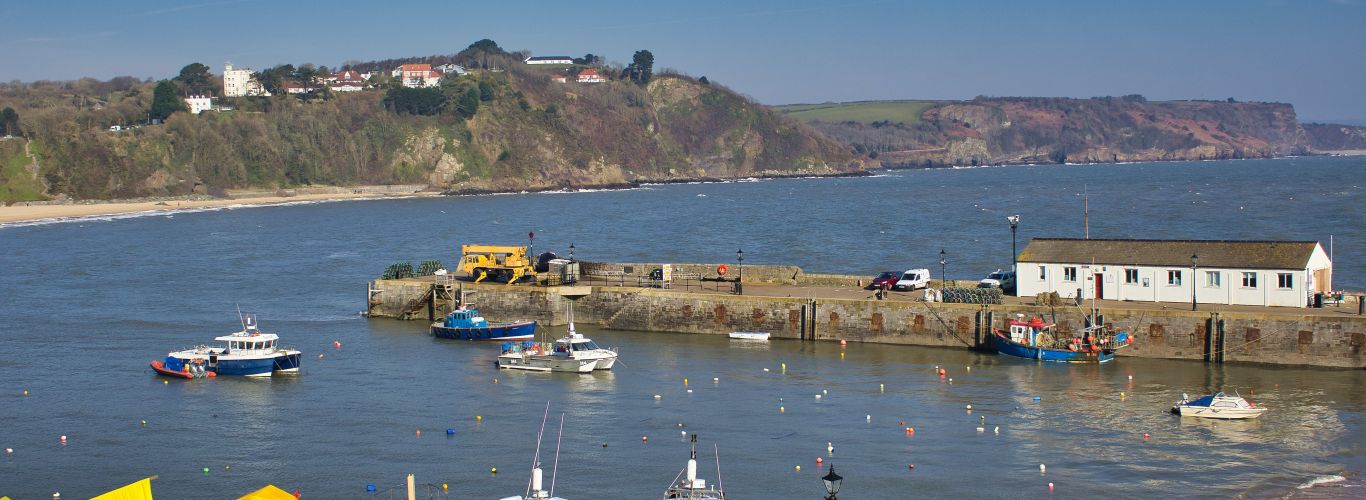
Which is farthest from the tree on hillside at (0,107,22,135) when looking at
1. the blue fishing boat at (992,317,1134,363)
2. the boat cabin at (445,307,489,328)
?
the blue fishing boat at (992,317,1134,363)

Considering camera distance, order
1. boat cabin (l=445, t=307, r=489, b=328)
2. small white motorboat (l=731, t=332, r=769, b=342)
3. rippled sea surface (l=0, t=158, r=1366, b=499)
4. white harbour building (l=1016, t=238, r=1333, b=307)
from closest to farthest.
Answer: rippled sea surface (l=0, t=158, r=1366, b=499) < white harbour building (l=1016, t=238, r=1333, b=307) < small white motorboat (l=731, t=332, r=769, b=342) < boat cabin (l=445, t=307, r=489, b=328)

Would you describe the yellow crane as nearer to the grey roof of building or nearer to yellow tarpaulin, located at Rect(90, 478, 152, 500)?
the grey roof of building

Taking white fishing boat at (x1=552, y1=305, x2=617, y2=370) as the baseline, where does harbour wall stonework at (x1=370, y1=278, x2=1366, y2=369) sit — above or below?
above

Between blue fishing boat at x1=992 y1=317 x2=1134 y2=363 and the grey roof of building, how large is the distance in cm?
389

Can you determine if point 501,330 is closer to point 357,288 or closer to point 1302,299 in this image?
point 357,288

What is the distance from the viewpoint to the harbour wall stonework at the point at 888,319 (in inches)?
1639

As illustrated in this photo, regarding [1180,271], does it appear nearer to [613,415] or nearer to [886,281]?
[886,281]

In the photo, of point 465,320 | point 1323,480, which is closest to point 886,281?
point 465,320

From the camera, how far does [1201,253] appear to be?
45.7 m

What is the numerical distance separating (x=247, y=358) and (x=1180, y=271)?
103ft

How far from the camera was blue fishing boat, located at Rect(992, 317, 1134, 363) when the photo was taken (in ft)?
142

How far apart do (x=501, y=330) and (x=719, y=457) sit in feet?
66.2

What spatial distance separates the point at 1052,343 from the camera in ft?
146

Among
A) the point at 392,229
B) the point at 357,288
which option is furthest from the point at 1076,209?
the point at 357,288
